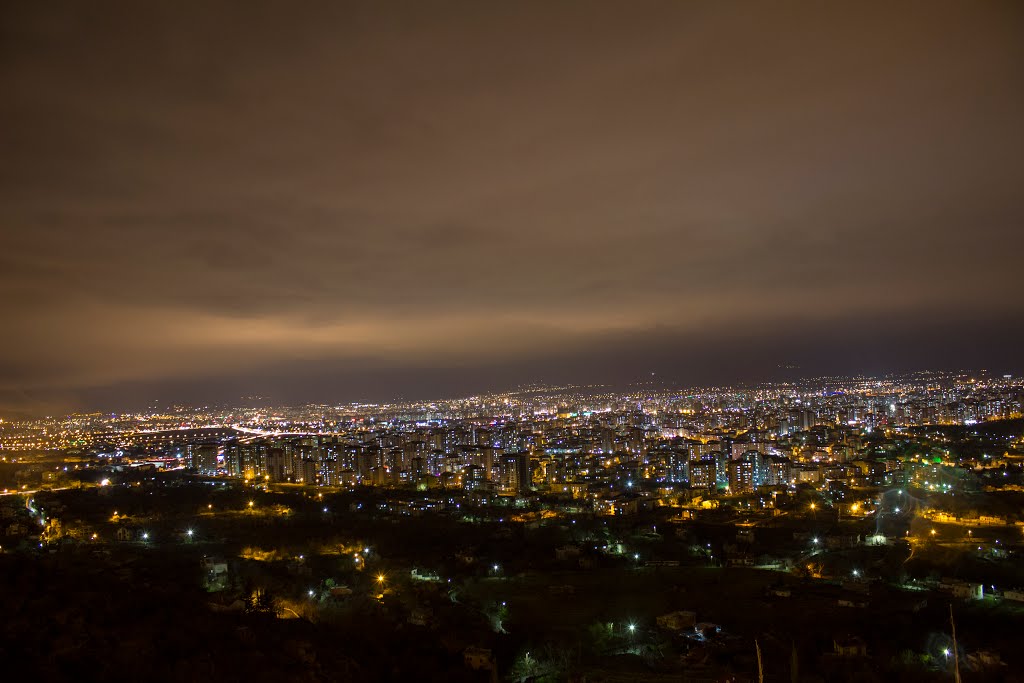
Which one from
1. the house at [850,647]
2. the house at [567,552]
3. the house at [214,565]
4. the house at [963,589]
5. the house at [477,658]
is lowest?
the house at [963,589]

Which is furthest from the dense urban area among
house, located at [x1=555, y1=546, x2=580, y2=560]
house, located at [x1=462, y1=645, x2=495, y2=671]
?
house, located at [x1=555, y1=546, x2=580, y2=560]

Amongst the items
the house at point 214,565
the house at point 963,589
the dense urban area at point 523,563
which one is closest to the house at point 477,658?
the dense urban area at point 523,563

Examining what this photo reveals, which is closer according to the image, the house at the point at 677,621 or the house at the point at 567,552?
the house at the point at 677,621

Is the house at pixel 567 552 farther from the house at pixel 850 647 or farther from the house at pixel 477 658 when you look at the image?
the house at pixel 850 647

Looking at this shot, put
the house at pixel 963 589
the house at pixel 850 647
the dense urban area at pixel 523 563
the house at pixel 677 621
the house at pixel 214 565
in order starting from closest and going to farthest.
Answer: the dense urban area at pixel 523 563 → the house at pixel 850 647 → the house at pixel 677 621 → the house at pixel 214 565 → the house at pixel 963 589

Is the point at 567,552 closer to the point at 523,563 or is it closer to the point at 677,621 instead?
the point at 523,563

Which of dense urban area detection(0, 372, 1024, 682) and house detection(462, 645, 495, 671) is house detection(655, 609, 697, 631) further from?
house detection(462, 645, 495, 671)

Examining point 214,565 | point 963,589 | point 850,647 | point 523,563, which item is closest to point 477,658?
point 850,647

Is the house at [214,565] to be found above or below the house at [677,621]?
above

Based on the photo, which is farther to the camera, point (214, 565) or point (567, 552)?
point (567, 552)
